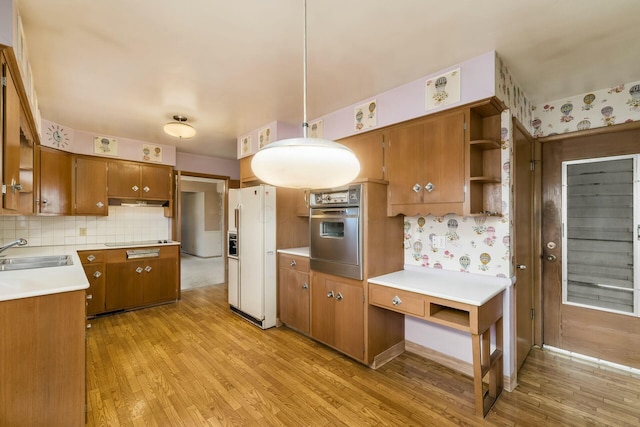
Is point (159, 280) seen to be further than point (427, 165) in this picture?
Yes

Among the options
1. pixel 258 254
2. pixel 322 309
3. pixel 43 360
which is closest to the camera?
pixel 43 360

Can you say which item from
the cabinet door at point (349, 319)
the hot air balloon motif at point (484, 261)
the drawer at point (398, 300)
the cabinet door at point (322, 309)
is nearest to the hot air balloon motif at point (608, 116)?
the hot air balloon motif at point (484, 261)

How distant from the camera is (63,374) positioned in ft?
5.15

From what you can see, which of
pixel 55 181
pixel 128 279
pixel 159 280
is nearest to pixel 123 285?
pixel 128 279

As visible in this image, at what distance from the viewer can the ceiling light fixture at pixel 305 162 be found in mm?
1222

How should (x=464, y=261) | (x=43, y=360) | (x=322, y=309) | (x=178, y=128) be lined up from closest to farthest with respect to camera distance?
(x=43, y=360) → (x=464, y=261) → (x=322, y=309) → (x=178, y=128)

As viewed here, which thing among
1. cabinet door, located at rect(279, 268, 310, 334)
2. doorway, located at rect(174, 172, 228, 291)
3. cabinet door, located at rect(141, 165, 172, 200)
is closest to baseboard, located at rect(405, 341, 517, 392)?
cabinet door, located at rect(279, 268, 310, 334)

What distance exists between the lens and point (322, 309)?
2.79m

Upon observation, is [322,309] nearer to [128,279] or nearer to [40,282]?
[40,282]

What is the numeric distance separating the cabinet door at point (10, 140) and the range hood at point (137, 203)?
254 cm

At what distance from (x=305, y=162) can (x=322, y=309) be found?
1.92 meters

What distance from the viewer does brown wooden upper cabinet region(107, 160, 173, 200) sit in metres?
3.95

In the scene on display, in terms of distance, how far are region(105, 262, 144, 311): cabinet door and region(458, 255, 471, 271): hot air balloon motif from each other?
3965 millimetres

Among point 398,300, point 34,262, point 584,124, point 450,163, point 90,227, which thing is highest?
point 584,124
